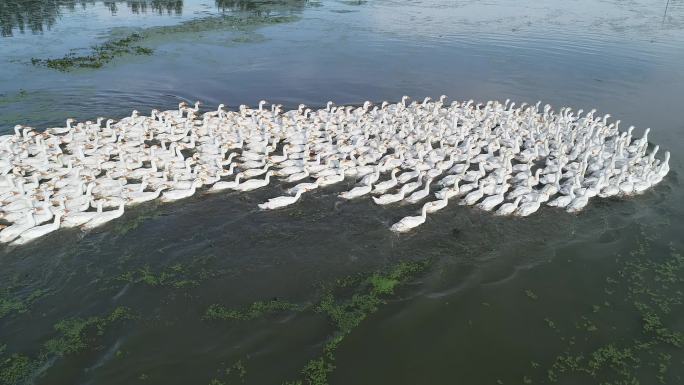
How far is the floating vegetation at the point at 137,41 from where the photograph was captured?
25.2 meters

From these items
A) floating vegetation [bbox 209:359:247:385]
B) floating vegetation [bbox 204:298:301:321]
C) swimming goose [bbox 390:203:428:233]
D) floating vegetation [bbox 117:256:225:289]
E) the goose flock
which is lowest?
floating vegetation [bbox 209:359:247:385]

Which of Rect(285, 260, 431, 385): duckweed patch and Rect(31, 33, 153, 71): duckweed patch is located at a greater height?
Rect(31, 33, 153, 71): duckweed patch

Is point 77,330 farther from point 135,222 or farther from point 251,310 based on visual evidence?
point 135,222

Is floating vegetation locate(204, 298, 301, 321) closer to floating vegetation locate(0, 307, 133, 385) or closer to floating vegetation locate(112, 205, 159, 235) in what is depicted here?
floating vegetation locate(0, 307, 133, 385)

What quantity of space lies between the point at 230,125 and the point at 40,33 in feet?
71.8

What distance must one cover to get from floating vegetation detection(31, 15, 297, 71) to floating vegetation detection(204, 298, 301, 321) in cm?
2068

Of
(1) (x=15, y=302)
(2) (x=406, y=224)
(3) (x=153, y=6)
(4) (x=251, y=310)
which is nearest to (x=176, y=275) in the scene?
(4) (x=251, y=310)

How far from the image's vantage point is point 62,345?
8359 mm

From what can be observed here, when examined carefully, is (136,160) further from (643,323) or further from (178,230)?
(643,323)

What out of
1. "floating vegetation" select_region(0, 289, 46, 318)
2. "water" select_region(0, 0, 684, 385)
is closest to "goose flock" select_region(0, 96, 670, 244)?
"water" select_region(0, 0, 684, 385)

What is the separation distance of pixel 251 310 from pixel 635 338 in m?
7.29

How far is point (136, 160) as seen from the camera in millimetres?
14664

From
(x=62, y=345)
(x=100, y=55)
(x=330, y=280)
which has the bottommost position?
(x=62, y=345)

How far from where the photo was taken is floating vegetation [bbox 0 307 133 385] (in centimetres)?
780
